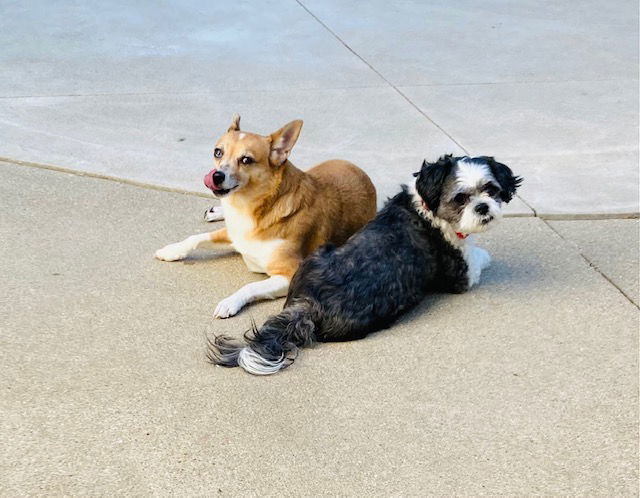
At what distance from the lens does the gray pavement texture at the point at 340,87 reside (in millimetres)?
6793

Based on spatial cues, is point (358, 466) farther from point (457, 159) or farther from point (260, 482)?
point (457, 159)

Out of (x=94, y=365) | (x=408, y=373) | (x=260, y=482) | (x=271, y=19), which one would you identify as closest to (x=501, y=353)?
(x=408, y=373)

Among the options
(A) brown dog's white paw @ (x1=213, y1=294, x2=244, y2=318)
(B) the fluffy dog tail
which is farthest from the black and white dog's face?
(A) brown dog's white paw @ (x1=213, y1=294, x2=244, y2=318)

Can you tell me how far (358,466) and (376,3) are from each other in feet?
28.8

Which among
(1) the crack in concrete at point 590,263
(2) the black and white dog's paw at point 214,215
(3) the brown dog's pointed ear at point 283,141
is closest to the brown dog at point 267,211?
(3) the brown dog's pointed ear at point 283,141

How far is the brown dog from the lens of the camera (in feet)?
16.1

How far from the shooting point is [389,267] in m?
4.64

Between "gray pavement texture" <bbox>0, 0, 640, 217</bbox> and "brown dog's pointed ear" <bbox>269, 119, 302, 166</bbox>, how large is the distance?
1.36 meters

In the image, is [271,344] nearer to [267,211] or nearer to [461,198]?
[267,211]

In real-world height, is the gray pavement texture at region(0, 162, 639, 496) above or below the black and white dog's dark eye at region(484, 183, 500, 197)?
below

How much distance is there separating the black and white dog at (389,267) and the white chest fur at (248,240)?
0.41 meters

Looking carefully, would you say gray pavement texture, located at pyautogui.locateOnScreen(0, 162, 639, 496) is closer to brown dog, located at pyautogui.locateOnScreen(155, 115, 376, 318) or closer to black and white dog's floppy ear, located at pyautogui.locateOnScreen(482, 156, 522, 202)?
brown dog, located at pyautogui.locateOnScreen(155, 115, 376, 318)

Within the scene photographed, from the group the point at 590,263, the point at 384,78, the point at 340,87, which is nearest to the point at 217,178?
the point at 590,263

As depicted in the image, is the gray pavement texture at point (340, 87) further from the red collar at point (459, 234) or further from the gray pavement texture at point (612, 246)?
the red collar at point (459, 234)
